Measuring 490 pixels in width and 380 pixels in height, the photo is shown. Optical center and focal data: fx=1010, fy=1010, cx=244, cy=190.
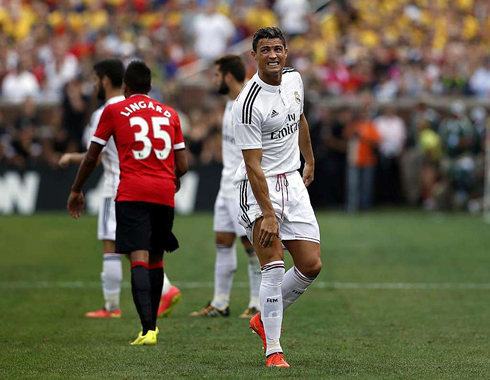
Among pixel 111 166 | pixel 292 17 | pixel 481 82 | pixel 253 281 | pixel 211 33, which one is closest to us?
pixel 111 166

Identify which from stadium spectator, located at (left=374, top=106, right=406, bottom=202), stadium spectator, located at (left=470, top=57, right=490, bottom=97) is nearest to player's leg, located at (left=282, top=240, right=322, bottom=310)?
stadium spectator, located at (left=374, top=106, right=406, bottom=202)

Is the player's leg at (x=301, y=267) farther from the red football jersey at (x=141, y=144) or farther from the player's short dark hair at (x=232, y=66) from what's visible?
the player's short dark hair at (x=232, y=66)

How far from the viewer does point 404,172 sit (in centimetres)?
2378

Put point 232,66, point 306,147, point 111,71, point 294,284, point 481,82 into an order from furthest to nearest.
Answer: point 481,82 < point 232,66 < point 111,71 < point 306,147 < point 294,284

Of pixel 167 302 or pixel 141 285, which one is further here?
pixel 167 302

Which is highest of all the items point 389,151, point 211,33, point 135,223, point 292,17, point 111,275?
point 292,17

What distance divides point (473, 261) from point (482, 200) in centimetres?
926

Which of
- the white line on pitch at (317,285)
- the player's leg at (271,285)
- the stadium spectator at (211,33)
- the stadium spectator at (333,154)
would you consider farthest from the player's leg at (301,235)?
the stadium spectator at (211,33)

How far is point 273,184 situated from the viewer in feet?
23.6

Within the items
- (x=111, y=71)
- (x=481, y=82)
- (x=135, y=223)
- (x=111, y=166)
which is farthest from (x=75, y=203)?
(x=481, y=82)

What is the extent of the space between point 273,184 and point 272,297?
802 millimetres

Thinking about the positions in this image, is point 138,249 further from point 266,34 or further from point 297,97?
point 266,34

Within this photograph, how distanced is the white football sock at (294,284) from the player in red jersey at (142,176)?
1.20m

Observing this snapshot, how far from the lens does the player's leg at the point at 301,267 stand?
7199 mm
